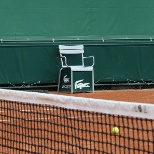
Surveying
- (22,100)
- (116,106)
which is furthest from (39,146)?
(116,106)

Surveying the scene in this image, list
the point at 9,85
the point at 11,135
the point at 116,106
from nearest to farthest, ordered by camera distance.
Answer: the point at 116,106
the point at 11,135
the point at 9,85

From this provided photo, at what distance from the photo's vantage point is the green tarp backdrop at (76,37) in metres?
11.6

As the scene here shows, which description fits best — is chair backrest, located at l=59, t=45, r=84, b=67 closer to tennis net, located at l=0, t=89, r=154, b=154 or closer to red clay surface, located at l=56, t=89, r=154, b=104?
red clay surface, located at l=56, t=89, r=154, b=104

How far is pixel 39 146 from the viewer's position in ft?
15.9

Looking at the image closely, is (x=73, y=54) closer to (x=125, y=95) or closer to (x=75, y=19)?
(x=75, y=19)

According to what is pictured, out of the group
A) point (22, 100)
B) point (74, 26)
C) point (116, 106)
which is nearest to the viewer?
point (116, 106)

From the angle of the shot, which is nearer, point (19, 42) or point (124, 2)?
point (19, 42)

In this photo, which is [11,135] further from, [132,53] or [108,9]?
[108,9]

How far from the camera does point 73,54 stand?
12.0m

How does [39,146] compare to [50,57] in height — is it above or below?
below

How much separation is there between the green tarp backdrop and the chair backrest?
183 mm

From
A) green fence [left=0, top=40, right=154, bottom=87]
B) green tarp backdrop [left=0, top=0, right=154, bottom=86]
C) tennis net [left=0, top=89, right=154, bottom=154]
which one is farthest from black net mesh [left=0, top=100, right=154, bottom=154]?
green tarp backdrop [left=0, top=0, right=154, bottom=86]

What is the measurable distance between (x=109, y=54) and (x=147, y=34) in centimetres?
178

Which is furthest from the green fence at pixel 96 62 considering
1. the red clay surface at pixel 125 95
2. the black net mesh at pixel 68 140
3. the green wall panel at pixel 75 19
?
the black net mesh at pixel 68 140
